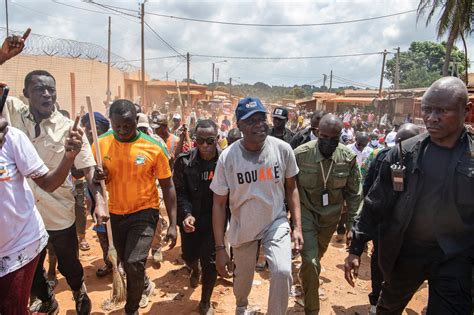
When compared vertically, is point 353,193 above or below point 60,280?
above

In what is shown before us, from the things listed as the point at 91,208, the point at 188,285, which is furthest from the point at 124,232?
the point at 188,285

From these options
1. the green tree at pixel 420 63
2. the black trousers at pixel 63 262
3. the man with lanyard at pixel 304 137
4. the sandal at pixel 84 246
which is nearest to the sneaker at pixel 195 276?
the black trousers at pixel 63 262

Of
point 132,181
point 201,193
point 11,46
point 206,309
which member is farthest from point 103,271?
point 11,46

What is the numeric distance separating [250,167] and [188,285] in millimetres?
2363

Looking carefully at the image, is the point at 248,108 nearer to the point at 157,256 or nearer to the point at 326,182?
the point at 326,182

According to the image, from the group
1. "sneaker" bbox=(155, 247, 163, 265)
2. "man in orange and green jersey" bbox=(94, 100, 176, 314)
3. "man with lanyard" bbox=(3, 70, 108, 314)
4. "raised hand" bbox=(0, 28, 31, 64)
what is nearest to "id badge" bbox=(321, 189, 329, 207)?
"man in orange and green jersey" bbox=(94, 100, 176, 314)

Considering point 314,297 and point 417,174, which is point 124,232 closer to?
point 314,297

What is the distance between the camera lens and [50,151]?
329 centimetres

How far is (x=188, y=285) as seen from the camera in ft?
15.7

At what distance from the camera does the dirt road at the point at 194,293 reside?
4.18 meters

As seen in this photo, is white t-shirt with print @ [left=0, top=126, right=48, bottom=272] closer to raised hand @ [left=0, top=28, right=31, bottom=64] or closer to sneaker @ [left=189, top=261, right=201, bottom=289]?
raised hand @ [left=0, top=28, right=31, bottom=64]

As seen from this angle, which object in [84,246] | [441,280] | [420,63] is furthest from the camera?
[420,63]

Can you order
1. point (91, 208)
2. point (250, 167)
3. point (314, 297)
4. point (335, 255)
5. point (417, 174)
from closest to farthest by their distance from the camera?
point (417, 174)
point (250, 167)
point (314, 297)
point (91, 208)
point (335, 255)

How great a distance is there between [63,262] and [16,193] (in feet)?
4.36
